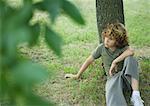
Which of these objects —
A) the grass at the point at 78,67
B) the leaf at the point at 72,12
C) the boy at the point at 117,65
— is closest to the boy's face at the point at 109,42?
the boy at the point at 117,65

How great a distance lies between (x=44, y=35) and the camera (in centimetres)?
100

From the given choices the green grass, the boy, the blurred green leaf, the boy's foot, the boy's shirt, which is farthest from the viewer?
the green grass

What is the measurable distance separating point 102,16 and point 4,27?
15.3 ft

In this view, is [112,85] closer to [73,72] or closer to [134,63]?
[134,63]

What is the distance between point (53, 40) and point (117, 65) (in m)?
4.04

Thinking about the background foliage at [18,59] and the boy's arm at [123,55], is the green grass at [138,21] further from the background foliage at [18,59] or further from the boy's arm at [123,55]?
the background foliage at [18,59]

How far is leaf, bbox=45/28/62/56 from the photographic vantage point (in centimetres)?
95

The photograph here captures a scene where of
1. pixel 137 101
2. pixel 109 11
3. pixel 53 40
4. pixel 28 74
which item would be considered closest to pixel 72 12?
pixel 53 40

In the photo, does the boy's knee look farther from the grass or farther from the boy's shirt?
the grass

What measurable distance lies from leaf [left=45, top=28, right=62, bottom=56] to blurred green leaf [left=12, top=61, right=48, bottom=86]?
0.11m

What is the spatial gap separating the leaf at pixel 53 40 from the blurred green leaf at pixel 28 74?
0.11 m

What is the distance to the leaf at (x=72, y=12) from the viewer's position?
0.98 meters

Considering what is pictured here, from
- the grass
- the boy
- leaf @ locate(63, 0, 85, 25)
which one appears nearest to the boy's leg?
the boy

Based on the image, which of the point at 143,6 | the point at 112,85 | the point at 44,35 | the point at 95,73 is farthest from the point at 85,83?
the point at 143,6
